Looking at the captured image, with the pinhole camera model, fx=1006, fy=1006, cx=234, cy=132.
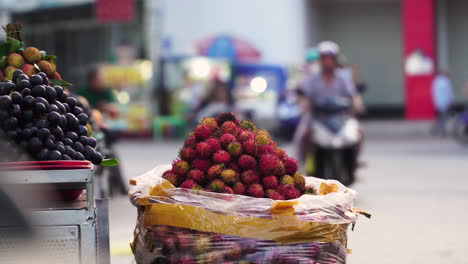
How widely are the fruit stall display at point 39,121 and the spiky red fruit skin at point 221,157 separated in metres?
0.58

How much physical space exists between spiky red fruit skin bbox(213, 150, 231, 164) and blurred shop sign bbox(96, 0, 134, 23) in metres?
22.3

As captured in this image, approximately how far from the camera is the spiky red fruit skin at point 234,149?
16.2 feet

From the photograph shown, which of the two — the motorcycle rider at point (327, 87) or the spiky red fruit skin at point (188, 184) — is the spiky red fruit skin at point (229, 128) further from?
the motorcycle rider at point (327, 87)

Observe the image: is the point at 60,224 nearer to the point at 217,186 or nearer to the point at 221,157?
the point at 217,186

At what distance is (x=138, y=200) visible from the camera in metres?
4.81

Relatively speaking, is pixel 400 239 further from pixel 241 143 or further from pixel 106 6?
pixel 106 6

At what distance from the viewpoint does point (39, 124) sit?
477 cm

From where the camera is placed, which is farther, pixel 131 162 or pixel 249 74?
pixel 249 74

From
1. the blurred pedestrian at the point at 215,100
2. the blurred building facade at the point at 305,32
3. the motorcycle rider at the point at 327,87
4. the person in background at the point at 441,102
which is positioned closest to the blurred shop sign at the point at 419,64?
the blurred building facade at the point at 305,32

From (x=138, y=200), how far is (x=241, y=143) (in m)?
0.59

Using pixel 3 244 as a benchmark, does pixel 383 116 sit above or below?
below

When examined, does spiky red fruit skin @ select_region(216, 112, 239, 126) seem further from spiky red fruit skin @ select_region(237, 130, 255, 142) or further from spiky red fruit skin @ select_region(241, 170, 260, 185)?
spiky red fruit skin @ select_region(241, 170, 260, 185)

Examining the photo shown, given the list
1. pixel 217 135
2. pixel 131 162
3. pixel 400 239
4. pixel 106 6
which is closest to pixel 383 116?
pixel 106 6

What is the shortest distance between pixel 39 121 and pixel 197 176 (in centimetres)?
80
